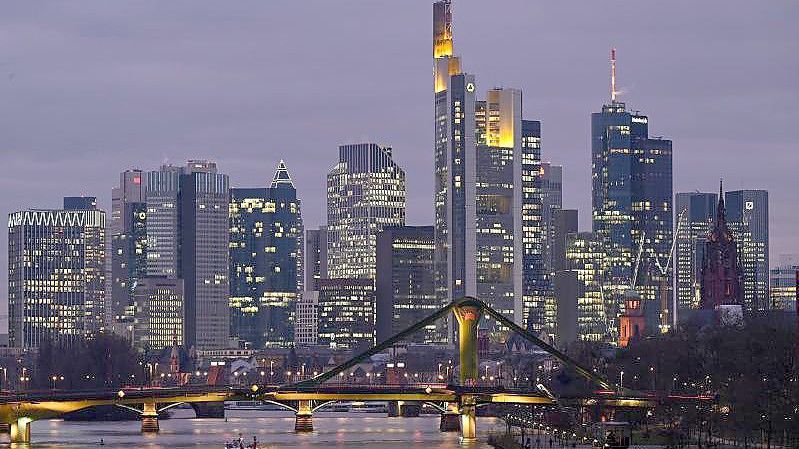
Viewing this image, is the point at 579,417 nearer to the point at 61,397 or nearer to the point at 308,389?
the point at 308,389

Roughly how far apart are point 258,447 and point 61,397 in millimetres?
22368

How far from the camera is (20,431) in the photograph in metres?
180

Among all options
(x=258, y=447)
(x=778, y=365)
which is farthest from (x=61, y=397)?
(x=778, y=365)

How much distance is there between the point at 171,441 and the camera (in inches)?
7146

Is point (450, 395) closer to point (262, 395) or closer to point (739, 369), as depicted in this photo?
point (262, 395)

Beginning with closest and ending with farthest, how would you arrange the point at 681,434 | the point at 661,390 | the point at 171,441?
the point at 681,434
the point at 171,441
the point at 661,390

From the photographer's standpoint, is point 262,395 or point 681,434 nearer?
point 681,434

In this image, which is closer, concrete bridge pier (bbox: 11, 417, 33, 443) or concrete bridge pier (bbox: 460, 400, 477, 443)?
concrete bridge pier (bbox: 11, 417, 33, 443)

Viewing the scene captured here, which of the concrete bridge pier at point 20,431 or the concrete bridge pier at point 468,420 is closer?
the concrete bridge pier at point 20,431

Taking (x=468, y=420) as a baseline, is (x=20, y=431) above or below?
below

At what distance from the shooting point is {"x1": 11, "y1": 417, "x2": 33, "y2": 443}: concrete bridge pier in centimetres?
17875

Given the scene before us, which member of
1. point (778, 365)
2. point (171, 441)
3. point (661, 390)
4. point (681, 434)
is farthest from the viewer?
point (661, 390)

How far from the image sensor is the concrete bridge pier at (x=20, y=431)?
179 m

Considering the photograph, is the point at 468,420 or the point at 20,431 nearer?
the point at 20,431
